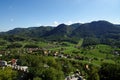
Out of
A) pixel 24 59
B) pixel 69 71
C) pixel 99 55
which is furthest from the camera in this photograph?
pixel 99 55

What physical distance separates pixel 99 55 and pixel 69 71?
76.7m

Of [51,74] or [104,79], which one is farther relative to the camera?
[104,79]

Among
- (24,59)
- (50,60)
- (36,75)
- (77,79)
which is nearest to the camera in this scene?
(36,75)

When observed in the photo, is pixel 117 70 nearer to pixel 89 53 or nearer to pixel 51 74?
pixel 51 74

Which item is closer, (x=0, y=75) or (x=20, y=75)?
(x=0, y=75)

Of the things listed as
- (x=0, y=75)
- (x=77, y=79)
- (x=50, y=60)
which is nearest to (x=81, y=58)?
(x=50, y=60)

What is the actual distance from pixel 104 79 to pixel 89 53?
97.5 meters

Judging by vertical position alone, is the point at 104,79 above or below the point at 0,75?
below

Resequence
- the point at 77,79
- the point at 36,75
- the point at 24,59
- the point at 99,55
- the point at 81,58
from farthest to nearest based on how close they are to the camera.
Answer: the point at 99,55 → the point at 81,58 → the point at 24,59 → the point at 77,79 → the point at 36,75

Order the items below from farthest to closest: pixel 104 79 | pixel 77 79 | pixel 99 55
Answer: pixel 99 55 < pixel 77 79 < pixel 104 79

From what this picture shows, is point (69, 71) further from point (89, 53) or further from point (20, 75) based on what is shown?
point (89, 53)

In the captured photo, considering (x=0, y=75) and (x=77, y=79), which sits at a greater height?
(x=0, y=75)

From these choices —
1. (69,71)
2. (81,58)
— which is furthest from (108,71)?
(81,58)

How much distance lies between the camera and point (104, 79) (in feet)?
288
